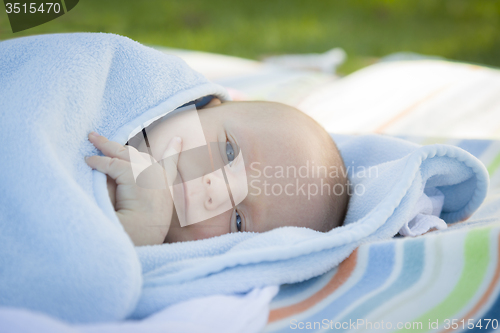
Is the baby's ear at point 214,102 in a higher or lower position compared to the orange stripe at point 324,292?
higher

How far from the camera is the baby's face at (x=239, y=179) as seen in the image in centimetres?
76

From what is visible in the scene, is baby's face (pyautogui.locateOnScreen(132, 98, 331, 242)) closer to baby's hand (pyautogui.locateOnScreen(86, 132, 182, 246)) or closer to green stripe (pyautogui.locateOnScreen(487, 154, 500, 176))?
baby's hand (pyautogui.locateOnScreen(86, 132, 182, 246))

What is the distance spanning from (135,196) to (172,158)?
102 mm

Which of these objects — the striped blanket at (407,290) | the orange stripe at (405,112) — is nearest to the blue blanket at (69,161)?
the striped blanket at (407,290)

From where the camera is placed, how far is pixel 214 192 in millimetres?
758

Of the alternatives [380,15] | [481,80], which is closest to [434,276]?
[481,80]

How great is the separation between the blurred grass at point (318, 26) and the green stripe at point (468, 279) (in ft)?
7.09

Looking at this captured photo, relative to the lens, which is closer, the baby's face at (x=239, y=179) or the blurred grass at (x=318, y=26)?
the baby's face at (x=239, y=179)

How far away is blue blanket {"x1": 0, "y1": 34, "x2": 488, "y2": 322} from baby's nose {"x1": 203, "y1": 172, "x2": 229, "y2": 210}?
2.5 inches

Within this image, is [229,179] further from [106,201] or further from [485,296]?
[485,296]

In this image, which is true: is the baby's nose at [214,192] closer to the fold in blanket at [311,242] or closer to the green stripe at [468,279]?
the fold in blanket at [311,242]

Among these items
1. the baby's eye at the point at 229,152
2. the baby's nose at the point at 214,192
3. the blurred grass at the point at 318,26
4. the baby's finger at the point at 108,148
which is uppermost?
the baby's finger at the point at 108,148

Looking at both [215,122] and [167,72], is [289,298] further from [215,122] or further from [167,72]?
[167,72]

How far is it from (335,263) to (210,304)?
0.23 meters
